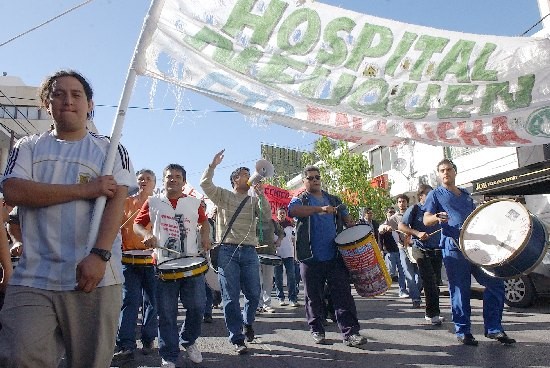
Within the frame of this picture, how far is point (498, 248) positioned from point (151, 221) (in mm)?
3433

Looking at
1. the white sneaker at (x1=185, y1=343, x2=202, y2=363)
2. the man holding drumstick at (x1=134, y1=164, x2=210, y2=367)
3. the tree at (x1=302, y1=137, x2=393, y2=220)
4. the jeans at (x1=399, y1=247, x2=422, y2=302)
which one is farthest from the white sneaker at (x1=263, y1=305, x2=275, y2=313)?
the tree at (x1=302, y1=137, x2=393, y2=220)

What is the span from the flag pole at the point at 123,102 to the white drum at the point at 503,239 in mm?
3606

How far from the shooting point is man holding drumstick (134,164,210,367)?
4.49 metres

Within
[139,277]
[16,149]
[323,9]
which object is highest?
[323,9]

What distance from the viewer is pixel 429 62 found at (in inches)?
154

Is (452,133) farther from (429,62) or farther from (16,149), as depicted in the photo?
(16,149)

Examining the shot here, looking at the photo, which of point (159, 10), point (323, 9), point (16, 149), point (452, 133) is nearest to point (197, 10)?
point (159, 10)

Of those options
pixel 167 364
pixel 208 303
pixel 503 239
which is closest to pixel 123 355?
pixel 167 364

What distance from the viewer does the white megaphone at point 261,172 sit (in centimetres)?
574

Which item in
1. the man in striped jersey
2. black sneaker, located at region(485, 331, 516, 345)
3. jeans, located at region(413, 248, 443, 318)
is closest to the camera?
the man in striped jersey

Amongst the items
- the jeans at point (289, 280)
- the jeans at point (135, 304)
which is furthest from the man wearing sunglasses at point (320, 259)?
the jeans at point (289, 280)

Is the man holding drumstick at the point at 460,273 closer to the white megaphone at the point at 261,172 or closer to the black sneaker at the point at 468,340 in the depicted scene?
the black sneaker at the point at 468,340

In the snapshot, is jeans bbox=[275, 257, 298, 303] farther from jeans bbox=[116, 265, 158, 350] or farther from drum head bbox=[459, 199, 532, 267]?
drum head bbox=[459, 199, 532, 267]

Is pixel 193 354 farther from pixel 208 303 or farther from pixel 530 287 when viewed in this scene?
pixel 530 287
